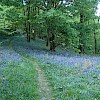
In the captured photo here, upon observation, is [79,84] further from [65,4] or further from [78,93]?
[65,4]

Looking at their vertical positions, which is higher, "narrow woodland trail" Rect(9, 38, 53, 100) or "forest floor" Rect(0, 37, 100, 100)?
"forest floor" Rect(0, 37, 100, 100)

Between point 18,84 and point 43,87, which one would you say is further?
point 43,87

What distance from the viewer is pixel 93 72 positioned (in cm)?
1705

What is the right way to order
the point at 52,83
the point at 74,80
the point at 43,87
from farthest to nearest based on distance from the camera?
the point at 74,80
the point at 52,83
the point at 43,87

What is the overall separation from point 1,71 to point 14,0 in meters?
19.4

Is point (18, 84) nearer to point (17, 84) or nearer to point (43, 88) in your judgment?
point (17, 84)

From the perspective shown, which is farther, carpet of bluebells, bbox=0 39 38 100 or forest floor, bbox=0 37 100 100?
forest floor, bbox=0 37 100 100

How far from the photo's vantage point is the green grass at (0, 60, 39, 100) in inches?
458

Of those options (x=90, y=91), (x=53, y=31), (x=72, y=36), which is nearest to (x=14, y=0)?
(x=53, y=31)

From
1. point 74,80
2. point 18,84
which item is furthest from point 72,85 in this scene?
point 18,84

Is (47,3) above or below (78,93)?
above

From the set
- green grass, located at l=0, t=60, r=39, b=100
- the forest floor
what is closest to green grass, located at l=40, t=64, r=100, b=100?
the forest floor

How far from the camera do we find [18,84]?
13625mm

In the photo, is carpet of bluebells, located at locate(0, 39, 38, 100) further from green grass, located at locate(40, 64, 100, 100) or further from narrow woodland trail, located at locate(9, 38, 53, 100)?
green grass, located at locate(40, 64, 100, 100)
